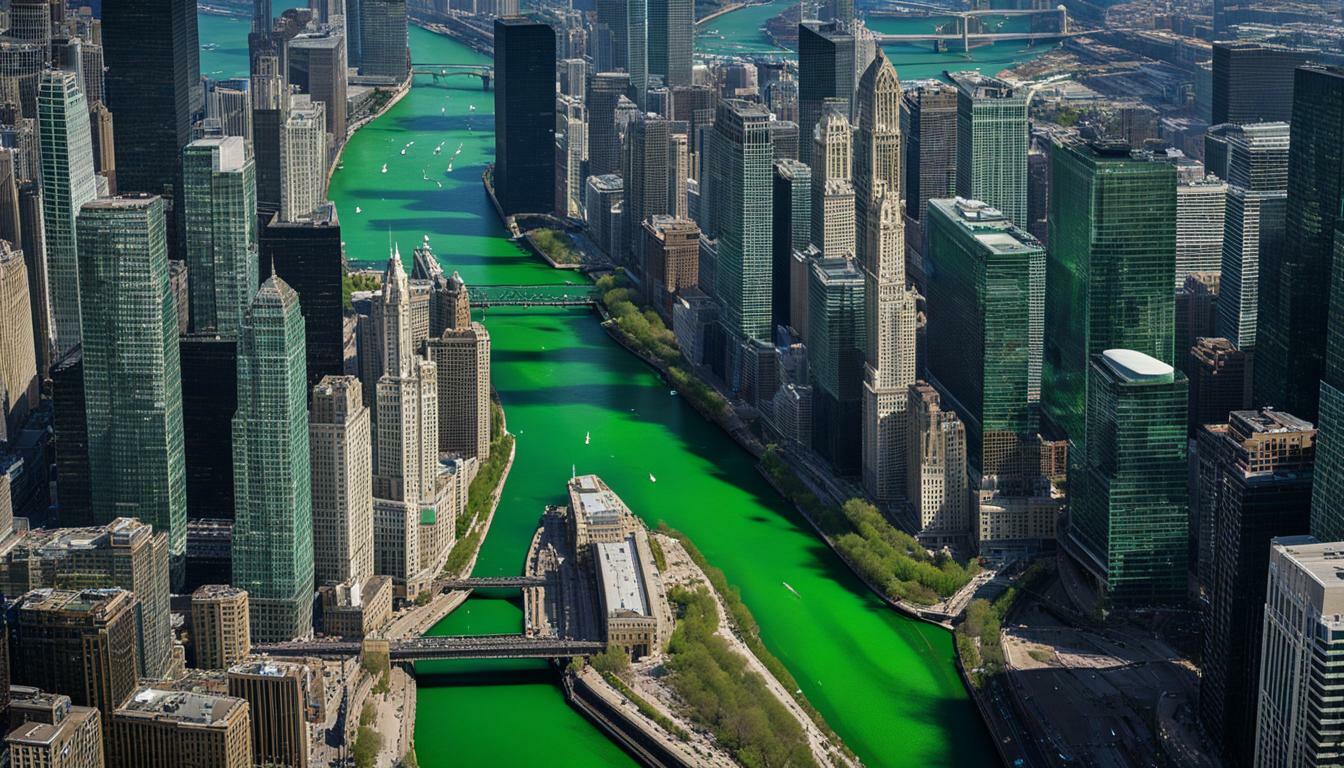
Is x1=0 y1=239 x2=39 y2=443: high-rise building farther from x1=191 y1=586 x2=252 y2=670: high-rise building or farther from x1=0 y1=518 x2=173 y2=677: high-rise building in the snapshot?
x1=191 y1=586 x2=252 y2=670: high-rise building

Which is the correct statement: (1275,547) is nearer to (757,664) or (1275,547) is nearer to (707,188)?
(757,664)

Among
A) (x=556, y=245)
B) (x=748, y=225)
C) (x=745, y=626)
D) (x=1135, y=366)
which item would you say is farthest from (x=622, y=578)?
(x=556, y=245)

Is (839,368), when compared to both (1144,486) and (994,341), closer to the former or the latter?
(994,341)

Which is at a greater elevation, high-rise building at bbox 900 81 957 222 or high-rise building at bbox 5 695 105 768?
high-rise building at bbox 900 81 957 222

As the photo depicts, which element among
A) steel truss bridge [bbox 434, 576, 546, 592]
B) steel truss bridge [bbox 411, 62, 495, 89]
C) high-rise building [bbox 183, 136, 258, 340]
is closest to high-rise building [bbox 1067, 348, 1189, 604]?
steel truss bridge [bbox 434, 576, 546, 592]

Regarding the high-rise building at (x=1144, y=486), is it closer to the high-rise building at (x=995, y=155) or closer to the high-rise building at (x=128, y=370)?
the high-rise building at (x=128, y=370)
